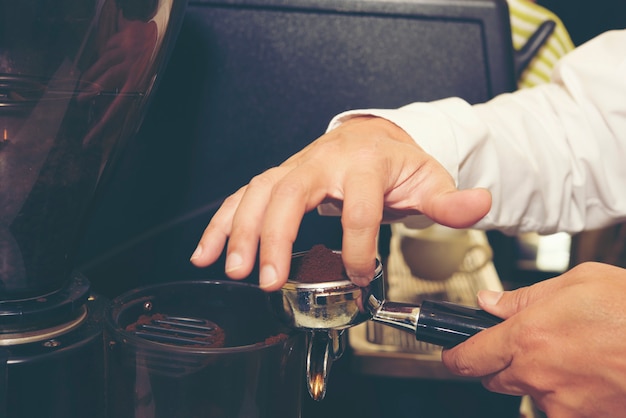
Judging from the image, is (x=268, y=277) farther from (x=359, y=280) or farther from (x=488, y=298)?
(x=488, y=298)

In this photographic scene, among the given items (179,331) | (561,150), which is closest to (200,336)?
(179,331)

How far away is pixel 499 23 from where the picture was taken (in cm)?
65

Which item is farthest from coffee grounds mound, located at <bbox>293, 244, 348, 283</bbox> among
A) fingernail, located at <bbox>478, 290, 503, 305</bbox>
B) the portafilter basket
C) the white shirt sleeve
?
the white shirt sleeve

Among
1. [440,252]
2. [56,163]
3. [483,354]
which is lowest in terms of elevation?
[440,252]

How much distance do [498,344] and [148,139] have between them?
0.36 m

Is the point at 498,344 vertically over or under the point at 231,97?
under

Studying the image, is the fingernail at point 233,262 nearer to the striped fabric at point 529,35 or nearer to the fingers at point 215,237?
the fingers at point 215,237

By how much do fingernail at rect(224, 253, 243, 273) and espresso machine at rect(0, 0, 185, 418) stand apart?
0.09 metres

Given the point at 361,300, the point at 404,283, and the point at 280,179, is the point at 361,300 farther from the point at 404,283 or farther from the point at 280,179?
the point at 404,283

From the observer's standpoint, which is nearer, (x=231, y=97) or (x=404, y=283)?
(x=231, y=97)

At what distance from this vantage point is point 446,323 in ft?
1.37

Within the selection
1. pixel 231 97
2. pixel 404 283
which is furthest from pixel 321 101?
pixel 404 283

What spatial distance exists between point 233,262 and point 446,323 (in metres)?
0.14

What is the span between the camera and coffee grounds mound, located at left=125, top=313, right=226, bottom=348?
407 mm
